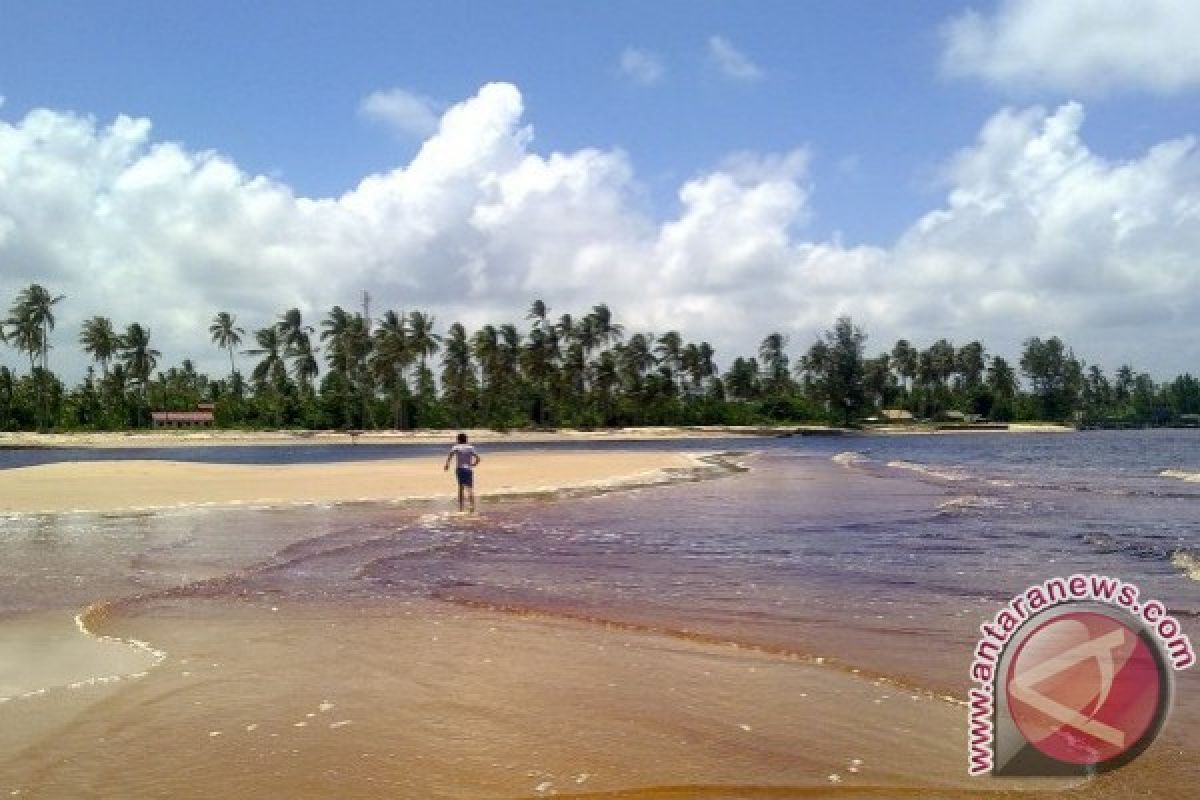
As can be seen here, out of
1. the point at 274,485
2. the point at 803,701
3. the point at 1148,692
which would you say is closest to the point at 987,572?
the point at 1148,692

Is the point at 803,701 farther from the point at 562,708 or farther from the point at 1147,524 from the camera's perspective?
the point at 1147,524

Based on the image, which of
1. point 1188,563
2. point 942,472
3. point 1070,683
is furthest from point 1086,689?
point 942,472

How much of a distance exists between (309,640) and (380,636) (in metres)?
0.68

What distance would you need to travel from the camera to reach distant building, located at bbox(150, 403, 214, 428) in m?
115

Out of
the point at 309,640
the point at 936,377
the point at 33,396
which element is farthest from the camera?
the point at 936,377

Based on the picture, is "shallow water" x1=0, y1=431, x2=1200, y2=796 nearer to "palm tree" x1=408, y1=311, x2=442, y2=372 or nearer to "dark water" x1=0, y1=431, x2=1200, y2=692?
"dark water" x1=0, y1=431, x2=1200, y2=692

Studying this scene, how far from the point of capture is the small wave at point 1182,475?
118 ft

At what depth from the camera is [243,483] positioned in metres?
30.5

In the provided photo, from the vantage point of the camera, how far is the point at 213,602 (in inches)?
416

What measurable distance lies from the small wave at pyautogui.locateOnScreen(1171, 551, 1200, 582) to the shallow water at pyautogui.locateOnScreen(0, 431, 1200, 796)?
5 cm

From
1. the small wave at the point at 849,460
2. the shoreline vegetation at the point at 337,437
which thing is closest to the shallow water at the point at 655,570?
the small wave at the point at 849,460

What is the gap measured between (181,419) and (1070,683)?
12494 centimetres

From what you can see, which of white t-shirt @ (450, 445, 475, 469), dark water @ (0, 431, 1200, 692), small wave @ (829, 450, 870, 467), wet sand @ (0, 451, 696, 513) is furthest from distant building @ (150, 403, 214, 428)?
dark water @ (0, 431, 1200, 692)

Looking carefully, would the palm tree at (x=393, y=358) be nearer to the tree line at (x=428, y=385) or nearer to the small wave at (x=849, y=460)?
the tree line at (x=428, y=385)
